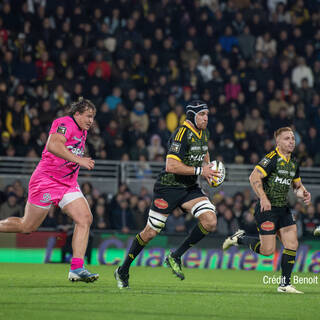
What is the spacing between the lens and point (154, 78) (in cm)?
2211

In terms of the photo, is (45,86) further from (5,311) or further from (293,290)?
(5,311)

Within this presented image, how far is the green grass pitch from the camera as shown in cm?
750

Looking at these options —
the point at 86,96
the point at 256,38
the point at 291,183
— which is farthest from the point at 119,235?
the point at 256,38

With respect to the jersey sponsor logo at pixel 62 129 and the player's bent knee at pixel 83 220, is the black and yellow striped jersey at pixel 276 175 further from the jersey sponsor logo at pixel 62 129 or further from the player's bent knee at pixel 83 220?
the jersey sponsor logo at pixel 62 129

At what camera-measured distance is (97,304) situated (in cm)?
816

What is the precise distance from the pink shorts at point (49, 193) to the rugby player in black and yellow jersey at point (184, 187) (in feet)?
3.63

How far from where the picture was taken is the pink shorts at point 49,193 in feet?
33.9

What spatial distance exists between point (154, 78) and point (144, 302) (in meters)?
14.1

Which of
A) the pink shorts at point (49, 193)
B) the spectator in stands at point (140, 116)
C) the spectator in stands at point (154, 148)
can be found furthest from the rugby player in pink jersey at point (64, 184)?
the spectator in stands at point (140, 116)

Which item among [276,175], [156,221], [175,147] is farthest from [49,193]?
[276,175]

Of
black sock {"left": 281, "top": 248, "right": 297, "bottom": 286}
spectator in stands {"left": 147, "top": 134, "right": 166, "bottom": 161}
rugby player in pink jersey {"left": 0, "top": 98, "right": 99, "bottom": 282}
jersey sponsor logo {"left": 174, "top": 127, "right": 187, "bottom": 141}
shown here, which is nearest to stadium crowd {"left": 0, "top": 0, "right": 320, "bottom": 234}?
spectator in stands {"left": 147, "top": 134, "right": 166, "bottom": 161}

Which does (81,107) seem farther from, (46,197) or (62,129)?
(46,197)

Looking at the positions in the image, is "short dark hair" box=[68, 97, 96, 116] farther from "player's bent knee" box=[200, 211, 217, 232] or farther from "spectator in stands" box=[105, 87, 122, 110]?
"spectator in stands" box=[105, 87, 122, 110]

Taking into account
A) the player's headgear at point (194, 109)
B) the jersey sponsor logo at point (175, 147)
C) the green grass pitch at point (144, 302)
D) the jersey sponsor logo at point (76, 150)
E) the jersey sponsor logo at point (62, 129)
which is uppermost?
the player's headgear at point (194, 109)
